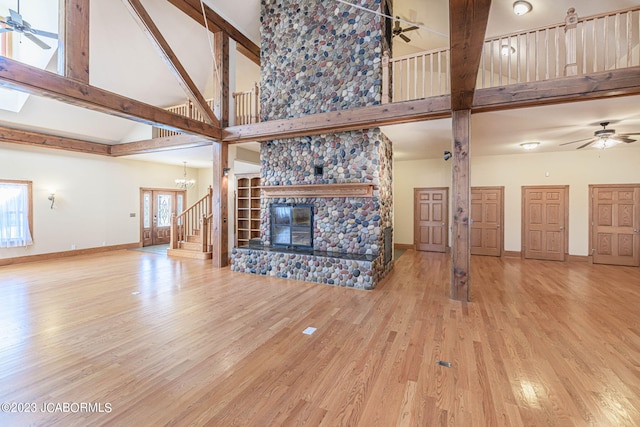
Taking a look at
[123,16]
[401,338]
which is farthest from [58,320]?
[123,16]

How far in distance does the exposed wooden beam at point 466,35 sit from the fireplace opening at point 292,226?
145 inches

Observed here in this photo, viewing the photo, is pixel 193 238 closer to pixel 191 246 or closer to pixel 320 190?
pixel 191 246

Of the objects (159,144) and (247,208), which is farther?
(247,208)

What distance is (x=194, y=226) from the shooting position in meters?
8.56

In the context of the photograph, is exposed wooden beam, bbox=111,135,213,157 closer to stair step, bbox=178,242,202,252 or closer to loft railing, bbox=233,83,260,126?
loft railing, bbox=233,83,260,126

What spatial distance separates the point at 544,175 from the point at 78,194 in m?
12.2

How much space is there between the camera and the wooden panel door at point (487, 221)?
7.48 m

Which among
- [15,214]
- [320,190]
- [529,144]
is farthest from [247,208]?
[529,144]

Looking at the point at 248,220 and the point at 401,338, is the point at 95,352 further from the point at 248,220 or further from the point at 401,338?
the point at 248,220

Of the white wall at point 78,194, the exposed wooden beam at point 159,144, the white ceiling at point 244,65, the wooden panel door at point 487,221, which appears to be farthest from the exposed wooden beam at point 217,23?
the wooden panel door at point 487,221

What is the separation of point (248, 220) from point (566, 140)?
7767mm

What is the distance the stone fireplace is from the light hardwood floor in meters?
0.74

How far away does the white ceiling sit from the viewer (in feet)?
14.8

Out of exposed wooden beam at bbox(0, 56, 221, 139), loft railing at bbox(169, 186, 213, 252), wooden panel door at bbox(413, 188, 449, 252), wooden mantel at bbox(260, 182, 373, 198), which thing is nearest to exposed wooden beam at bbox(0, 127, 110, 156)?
Answer: loft railing at bbox(169, 186, 213, 252)
